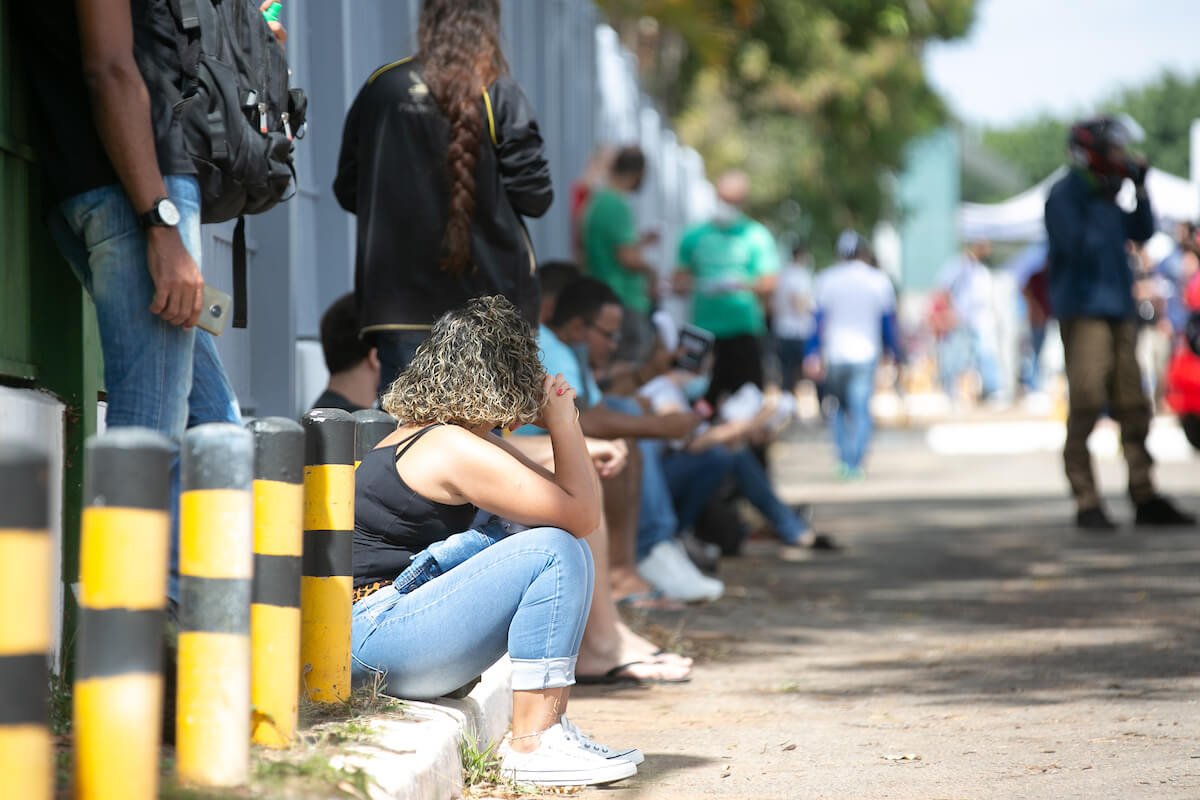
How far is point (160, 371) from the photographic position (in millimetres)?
4234

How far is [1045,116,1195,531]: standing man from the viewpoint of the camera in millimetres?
10938

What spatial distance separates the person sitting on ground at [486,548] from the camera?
453 cm

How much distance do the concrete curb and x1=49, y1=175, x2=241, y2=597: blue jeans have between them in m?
0.86

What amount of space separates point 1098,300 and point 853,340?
173 inches

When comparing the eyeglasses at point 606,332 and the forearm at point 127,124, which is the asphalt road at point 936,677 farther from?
the forearm at point 127,124

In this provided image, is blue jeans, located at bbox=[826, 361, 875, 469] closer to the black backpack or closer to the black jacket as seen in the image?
the black jacket

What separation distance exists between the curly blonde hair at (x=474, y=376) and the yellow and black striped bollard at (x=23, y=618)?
6.16 feet

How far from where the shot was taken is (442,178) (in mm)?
6062

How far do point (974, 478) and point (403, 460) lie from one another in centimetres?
1191

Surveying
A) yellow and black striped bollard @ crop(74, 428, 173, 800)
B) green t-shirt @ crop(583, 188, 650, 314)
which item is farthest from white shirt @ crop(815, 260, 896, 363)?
yellow and black striped bollard @ crop(74, 428, 173, 800)

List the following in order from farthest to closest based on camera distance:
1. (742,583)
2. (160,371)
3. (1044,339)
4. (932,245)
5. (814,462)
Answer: (932,245), (1044,339), (814,462), (742,583), (160,371)

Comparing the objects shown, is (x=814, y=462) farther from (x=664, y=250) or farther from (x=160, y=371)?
(x=160, y=371)

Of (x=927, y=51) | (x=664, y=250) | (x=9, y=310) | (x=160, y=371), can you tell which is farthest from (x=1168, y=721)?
(x=927, y=51)

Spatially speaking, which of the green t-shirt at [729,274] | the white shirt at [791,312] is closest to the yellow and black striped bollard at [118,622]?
the green t-shirt at [729,274]
